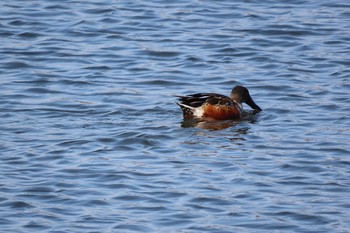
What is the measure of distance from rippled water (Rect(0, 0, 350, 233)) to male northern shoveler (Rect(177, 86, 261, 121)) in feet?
0.70

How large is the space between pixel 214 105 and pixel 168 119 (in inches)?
24.8

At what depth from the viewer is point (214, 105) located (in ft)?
41.8

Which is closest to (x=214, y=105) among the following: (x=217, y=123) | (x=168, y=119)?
(x=217, y=123)

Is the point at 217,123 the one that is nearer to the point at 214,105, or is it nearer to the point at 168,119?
the point at 214,105

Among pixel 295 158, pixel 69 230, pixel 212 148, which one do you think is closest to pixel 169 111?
pixel 212 148

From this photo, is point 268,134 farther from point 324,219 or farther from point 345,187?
point 324,219

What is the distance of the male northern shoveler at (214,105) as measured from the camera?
41.4 feet

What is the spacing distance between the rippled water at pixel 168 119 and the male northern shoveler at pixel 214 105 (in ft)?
0.70

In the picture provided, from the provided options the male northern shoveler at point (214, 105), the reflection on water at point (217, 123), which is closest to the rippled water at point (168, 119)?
the reflection on water at point (217, 123)

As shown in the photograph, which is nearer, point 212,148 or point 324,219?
point 324,219

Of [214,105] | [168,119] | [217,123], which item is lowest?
[217,123]

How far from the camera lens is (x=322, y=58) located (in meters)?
15.3

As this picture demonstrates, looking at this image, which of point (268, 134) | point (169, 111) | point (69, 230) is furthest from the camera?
point (169, 111)

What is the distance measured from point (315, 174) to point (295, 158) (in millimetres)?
556
